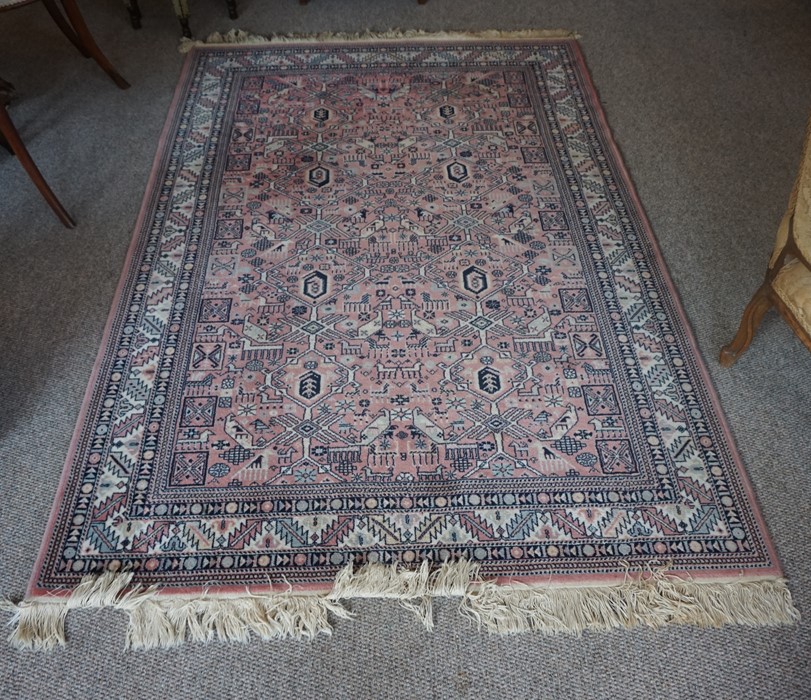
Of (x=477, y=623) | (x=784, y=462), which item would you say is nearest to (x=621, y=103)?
(x=784, y=462)

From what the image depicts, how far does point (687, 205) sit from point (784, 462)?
940mm

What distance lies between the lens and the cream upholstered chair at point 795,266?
4.42 feet

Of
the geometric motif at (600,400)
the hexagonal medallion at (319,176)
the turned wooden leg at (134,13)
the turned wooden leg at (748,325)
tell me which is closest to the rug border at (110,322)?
the turned wooden leg at (134,13)

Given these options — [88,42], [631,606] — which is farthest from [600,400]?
[88,42]

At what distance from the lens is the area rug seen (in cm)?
132

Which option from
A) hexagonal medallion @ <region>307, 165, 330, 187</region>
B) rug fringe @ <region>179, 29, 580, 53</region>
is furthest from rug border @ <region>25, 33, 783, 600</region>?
hexagonal medallion @ <region>307, 165, 330, 187</region>

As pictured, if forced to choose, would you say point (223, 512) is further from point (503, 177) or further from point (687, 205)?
point (687, 205)

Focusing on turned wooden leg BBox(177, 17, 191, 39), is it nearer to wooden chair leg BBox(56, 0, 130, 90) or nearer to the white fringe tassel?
wooden chair leg BBox(56, 0, 130, 90)

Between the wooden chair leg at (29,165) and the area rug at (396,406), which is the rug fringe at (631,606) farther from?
the wooden chair leg at (29,165)

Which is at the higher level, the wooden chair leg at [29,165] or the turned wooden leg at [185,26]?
the turned wooden leg at [185,26]

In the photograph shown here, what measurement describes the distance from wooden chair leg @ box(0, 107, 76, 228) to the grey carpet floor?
0.05 meters

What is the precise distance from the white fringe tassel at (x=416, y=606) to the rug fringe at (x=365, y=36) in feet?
7.36

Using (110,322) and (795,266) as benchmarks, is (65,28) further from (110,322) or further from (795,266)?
(795,266)

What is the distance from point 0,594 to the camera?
1.30 m
